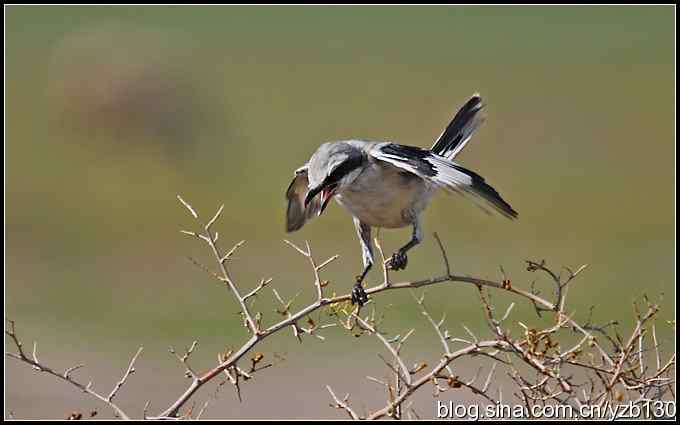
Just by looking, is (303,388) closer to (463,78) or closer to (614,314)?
(614,314)

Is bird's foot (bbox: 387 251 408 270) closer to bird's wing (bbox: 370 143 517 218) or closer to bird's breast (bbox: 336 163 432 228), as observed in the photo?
bird's breast (bbox: 336 163 432 228)

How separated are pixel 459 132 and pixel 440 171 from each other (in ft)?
3.98

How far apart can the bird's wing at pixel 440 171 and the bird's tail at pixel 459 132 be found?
73 centimetres

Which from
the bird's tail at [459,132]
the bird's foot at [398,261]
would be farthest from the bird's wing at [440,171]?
the bird's tail at [459,132]

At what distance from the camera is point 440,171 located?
4.70 m

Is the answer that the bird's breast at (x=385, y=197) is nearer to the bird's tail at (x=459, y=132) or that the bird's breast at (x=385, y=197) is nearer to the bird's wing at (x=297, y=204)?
the bird's wing at (x=297, y=204)

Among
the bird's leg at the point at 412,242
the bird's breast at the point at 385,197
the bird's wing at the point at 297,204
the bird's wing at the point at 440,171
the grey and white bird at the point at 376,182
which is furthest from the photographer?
the bird's wing at the point at 297,204

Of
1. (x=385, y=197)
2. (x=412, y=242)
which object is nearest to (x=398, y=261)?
(x=412, y=242)

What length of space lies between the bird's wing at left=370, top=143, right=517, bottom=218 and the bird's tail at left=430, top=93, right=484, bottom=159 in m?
0.73

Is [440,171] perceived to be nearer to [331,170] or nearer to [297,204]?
[331,170]

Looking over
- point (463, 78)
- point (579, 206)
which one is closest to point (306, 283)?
point (579, 206)

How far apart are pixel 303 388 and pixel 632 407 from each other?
930 centimetres

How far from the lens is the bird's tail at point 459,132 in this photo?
19.2 feet

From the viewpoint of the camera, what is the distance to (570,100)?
2628 centimetres
